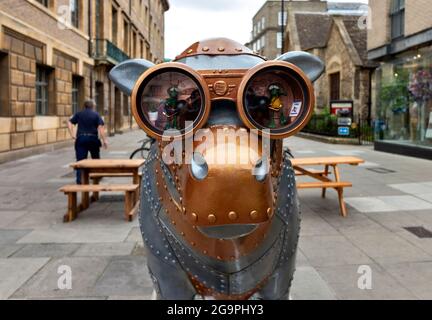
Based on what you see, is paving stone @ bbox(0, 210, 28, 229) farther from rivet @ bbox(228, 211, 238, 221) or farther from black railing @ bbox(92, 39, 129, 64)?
black railing @ bbox(92, 39, 129, 64)

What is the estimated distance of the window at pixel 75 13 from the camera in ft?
66.2

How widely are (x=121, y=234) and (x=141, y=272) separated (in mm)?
1516

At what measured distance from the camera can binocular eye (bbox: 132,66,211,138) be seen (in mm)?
1630

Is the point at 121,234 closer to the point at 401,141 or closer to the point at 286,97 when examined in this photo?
the point at 286,97

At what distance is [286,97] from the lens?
5.54 feet

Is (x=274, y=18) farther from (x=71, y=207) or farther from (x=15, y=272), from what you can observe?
(x=15, y=272)

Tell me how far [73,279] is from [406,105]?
14.6 m

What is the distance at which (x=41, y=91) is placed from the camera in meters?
16.8

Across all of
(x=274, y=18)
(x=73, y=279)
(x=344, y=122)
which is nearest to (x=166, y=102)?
(x=73, y=279)
